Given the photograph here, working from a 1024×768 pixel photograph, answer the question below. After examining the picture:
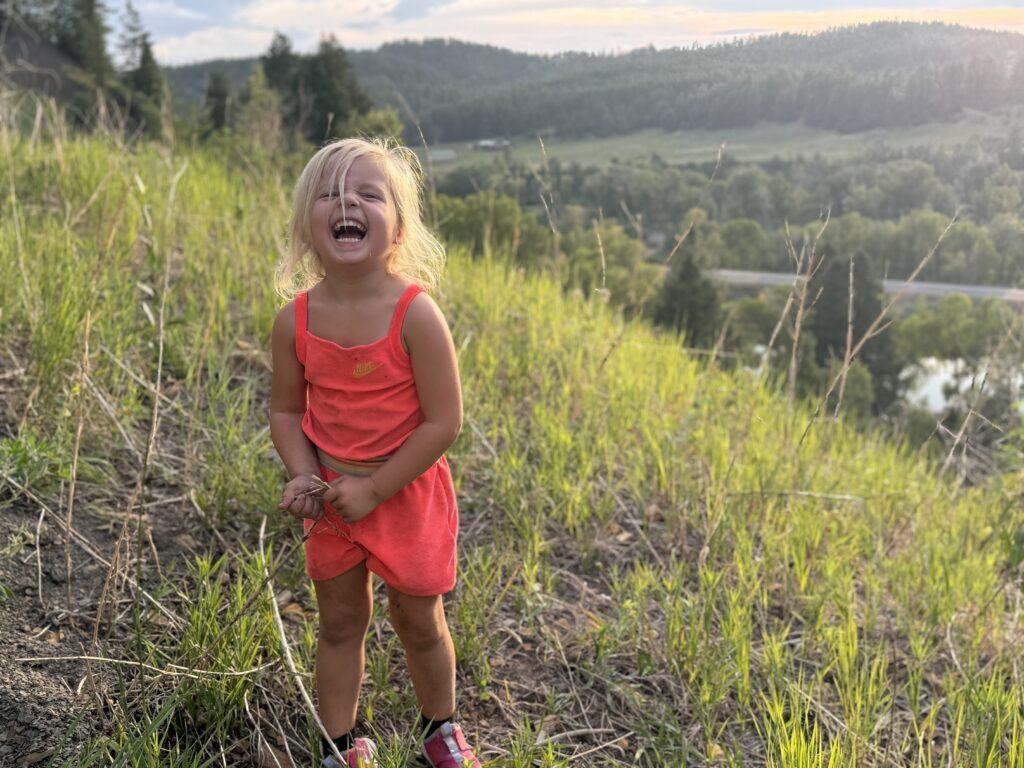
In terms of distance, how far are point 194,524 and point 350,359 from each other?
112cm

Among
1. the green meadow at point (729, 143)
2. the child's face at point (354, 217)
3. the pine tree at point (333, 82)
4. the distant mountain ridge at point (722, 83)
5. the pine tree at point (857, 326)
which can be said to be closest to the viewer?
the child's face at point (354, 217)

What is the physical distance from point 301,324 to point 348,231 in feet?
0.70

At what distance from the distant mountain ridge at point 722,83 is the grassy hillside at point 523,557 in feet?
3.75

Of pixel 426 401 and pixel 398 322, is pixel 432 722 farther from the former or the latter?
pixel 398 322

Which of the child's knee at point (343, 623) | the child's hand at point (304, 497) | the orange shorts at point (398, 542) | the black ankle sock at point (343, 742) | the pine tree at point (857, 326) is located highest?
the child's hand at point (304, 497)

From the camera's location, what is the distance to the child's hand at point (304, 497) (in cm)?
148

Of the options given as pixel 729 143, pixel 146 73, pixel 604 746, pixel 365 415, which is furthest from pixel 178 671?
pixel 146 73

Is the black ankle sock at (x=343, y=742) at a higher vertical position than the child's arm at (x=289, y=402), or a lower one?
lower

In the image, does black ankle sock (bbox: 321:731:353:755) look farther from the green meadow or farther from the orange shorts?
the green meadow

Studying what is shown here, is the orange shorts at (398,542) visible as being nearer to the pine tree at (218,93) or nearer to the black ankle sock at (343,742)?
the black ankle sock at (343,742)

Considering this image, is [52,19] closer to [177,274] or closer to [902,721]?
[177,274]

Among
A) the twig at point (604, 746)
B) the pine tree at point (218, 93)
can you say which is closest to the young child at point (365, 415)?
the twig at point (604, 746)

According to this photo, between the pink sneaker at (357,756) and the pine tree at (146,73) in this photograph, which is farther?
the pine tree at (146,73)

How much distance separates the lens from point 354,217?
148 cm
